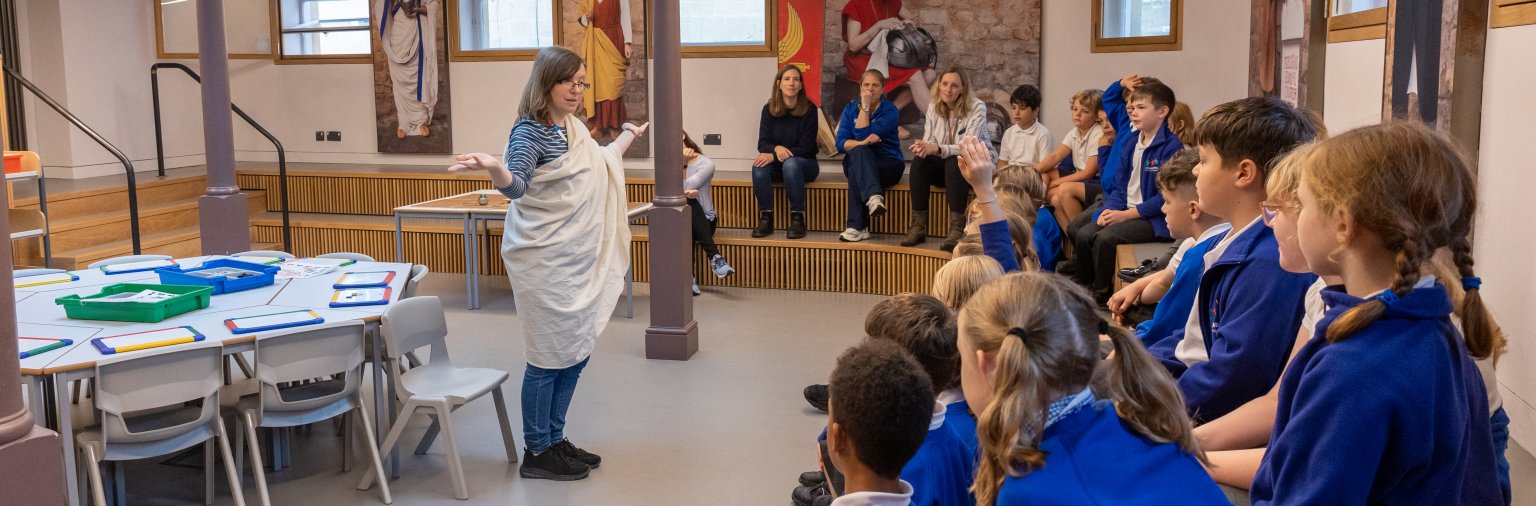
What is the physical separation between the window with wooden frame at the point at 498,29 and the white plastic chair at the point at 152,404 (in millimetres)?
6593

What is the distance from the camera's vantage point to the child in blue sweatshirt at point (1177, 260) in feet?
9.37

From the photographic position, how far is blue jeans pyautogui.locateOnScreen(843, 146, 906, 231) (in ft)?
27.5

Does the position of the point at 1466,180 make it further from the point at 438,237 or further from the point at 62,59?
the point at 62,59

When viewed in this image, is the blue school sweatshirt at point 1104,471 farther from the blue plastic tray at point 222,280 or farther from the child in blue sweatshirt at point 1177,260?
the blue plastic tray at point 222,280

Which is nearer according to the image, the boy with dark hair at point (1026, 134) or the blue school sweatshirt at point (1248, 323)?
the blue school sweatshirt at point (1248, 323)

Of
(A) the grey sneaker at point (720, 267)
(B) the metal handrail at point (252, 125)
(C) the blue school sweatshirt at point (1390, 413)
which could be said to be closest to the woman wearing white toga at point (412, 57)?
(B) the metal handrail at point (252, 125)

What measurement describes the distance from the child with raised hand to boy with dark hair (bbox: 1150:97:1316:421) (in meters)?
0.61

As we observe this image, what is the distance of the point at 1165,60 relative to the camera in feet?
28.5

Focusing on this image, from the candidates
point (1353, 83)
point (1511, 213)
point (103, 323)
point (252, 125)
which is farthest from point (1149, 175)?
point (252, 125)

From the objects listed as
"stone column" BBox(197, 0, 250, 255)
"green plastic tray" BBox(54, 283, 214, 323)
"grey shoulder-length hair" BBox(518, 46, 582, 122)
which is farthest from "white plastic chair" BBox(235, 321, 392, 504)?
"stone column" BBox(197, 0, 250, 255)

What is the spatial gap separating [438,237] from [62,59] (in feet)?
11.1

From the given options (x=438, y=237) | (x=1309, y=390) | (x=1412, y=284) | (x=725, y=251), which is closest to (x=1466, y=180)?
(x=1412, y=284)

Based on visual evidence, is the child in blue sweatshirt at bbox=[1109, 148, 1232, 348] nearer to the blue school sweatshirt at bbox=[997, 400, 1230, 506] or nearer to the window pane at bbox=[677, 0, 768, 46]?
the blue school sweatshirt at bbox=[997, 400, 1230, 506]

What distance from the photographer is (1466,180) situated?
1.64 m
